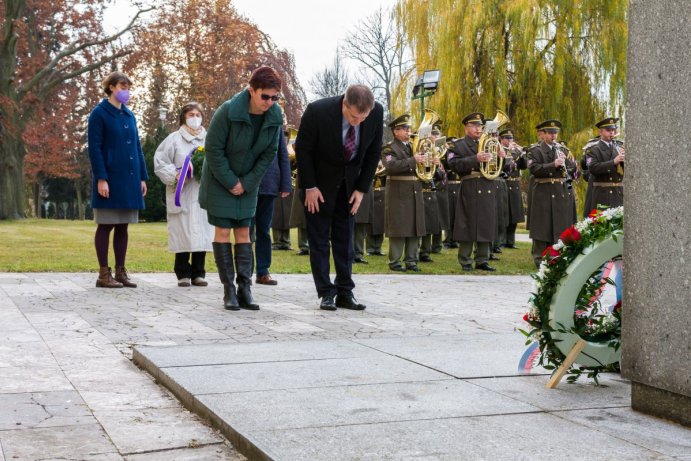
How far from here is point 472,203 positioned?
13852 millimetres

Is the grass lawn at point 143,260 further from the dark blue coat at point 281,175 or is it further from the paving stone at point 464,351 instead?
the paving stone at point 464,351

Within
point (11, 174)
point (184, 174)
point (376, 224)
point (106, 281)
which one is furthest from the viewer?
point (11, 174)

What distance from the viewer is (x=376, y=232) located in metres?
16.6

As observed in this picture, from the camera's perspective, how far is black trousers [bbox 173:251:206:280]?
391 inches

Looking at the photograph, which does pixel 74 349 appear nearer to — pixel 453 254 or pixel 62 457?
pixel 62 457

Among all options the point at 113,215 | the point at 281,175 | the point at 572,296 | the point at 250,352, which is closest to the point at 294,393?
the point at 250,352

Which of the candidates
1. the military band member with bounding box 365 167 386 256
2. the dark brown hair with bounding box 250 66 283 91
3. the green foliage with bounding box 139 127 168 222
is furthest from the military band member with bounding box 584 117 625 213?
the green foliage with bounding box 139 127 168 222

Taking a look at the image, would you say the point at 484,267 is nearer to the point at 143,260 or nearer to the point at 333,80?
the point at 143,260

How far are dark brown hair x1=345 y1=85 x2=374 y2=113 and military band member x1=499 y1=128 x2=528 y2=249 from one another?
10761 mm

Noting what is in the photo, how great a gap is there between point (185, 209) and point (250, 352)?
473 centimetres

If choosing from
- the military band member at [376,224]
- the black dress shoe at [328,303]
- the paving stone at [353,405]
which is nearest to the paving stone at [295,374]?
the paving stone at [353,405]

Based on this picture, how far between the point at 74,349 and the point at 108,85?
14.5 feet

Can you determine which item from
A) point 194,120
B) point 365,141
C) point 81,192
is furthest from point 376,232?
point 81,192

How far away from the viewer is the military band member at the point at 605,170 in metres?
14.0
